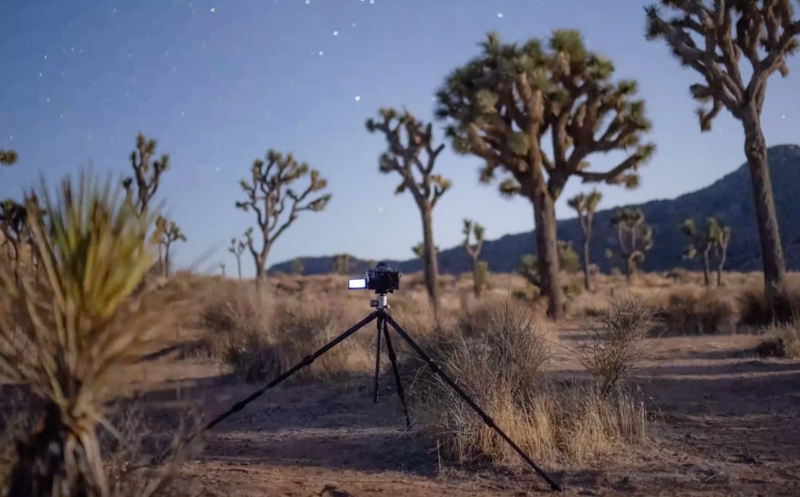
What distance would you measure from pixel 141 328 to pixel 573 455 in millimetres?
3671

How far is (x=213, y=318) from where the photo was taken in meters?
14.3

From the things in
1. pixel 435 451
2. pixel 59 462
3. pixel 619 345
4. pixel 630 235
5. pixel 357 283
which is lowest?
pixel 435 451

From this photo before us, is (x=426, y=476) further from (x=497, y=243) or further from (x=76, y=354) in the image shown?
(x=497, y=243)

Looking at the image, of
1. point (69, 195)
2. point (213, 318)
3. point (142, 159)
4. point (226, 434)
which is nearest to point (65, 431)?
point (69, 195)

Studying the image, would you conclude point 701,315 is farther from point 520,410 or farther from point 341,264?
point 341,264

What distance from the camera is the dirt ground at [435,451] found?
520cm

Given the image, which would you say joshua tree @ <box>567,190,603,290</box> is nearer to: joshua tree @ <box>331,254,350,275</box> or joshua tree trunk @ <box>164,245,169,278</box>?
joshua tree @ <box>331,254,350,275</box>

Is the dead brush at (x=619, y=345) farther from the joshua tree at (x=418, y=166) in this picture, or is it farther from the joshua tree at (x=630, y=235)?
the joshua tree at (x=630, y=235)

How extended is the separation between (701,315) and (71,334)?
15807 millimetres

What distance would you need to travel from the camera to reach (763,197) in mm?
15328

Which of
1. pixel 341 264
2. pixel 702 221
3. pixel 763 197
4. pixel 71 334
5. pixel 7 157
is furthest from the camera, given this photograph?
pixel 702 221

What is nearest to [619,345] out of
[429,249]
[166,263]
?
[166,263]

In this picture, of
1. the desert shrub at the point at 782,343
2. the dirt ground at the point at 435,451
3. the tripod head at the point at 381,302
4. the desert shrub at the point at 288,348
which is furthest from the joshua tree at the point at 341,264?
the tripod head at the point at 381,302

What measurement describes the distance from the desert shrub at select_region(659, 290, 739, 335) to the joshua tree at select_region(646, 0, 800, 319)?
1.58 metres
